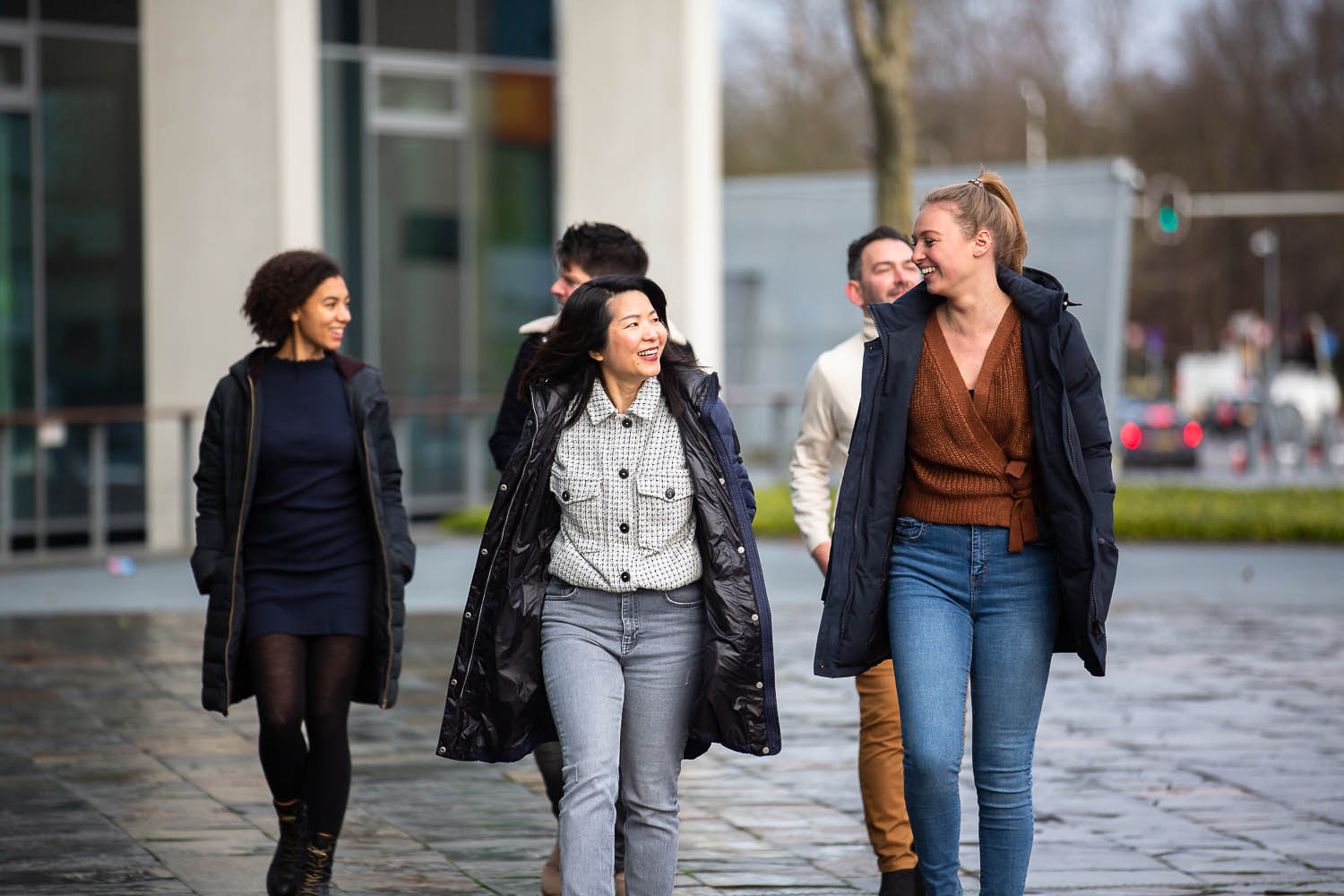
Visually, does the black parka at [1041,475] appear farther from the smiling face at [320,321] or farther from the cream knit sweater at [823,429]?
the smiling face at [320,321]

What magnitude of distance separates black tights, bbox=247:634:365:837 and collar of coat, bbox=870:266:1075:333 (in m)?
1.84

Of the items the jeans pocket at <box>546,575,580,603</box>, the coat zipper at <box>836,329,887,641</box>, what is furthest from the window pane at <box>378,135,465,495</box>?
the coat zipper at <box>836,329,887,641</box>

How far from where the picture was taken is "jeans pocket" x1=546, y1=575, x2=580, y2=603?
14.4 ft

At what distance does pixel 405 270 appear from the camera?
18438mm

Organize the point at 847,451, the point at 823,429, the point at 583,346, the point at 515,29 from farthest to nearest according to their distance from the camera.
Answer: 1. the point at 515,29
2. the point at 823,429
3. the point at 847,451
4. the point at 583,346

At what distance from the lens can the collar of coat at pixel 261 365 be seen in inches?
213

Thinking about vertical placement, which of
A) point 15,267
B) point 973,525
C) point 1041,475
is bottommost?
point 973,525

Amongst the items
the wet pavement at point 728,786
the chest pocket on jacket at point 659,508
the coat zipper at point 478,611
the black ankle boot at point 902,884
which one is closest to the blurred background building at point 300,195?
the wet pavement at point 728,786

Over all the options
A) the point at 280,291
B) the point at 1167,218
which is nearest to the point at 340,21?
the point at 1167,218

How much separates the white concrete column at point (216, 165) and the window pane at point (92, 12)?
1.14m

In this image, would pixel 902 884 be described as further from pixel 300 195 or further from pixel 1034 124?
pixel 1034 124

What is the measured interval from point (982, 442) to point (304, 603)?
2.01 metres

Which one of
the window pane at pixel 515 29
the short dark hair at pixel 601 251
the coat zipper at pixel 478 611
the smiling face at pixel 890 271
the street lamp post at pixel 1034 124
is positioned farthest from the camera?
the street lamp post at pixel 1034 124

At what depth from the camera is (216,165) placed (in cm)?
1541
